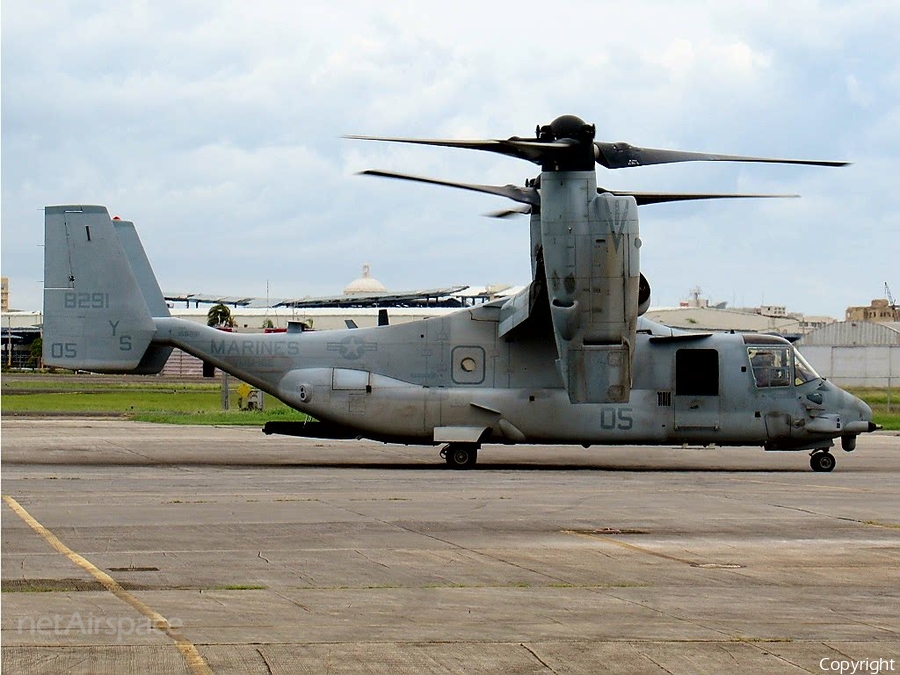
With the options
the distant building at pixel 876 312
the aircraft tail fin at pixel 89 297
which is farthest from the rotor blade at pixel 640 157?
the distant building at pixel 876 312

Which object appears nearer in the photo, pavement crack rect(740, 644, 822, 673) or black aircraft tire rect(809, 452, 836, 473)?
pavement crack rect(740, 644, 822, 673)

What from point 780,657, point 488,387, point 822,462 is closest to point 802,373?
point 822,462

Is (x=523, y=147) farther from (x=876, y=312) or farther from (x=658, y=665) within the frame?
(x=876, y=312)

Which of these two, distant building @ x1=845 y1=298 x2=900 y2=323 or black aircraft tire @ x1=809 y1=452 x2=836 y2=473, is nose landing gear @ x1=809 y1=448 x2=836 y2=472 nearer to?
black aircraft tire @ x1=809 y1=452 x2=836 y2=473

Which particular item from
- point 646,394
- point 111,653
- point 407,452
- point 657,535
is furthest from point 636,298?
point 111,653

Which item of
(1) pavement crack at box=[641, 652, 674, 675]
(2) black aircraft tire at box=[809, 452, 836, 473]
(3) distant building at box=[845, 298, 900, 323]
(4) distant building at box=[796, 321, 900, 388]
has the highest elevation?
(3) distant building at box=[845, 298, 900, 323]

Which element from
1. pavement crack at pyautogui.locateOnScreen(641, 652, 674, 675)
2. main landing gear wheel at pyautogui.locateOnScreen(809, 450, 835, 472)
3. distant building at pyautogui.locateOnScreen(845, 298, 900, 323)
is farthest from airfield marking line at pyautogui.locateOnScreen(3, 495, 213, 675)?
distant building at pyautogui.locateOnScreen(845, 298, 900, 323)

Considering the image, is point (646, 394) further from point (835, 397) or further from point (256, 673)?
point (256, 673)

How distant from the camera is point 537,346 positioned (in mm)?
24734

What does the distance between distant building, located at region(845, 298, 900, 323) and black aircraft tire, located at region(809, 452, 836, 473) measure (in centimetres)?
9267

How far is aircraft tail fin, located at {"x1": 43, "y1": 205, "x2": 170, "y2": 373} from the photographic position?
966 inches

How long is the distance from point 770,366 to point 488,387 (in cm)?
578

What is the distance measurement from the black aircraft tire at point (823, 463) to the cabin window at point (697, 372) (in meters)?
2.52

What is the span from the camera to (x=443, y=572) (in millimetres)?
11508
